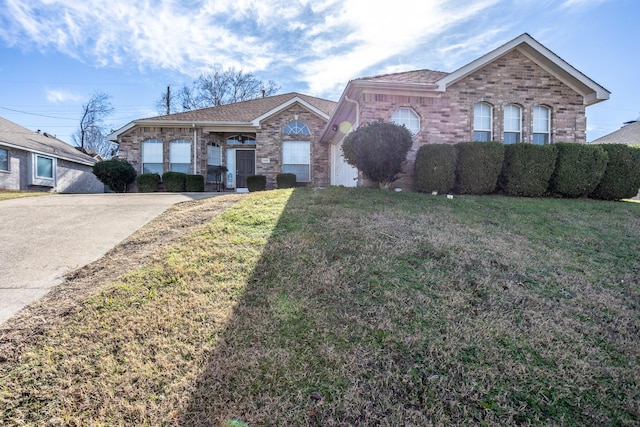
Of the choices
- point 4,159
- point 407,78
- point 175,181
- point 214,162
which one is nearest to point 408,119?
point 407,78

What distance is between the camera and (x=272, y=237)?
194 inches

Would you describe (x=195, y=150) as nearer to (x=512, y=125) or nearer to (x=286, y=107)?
(x=286, y=107)

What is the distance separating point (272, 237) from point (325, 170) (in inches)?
432

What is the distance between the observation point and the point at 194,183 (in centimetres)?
1481

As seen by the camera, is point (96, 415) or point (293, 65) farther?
point (293, 65)

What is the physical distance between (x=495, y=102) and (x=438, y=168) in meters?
3.87

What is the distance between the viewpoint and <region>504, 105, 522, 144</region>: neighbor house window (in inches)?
426

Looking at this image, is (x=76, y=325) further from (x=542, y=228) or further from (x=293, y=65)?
(x=293, y=65)

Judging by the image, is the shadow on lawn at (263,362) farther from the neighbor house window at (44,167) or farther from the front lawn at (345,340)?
the neighbor house window at (44,167)

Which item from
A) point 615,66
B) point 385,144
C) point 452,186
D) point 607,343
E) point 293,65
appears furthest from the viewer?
point 293,65

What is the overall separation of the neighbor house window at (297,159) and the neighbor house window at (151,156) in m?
5.94

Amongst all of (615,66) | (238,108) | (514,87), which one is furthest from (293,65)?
(615,66)

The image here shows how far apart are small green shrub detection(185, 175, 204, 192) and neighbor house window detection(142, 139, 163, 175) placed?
213 cm

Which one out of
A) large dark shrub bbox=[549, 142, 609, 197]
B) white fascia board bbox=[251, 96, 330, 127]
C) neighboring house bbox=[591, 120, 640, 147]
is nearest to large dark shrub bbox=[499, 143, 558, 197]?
large dark shrub bbox=[549, 142, 609, 197]
